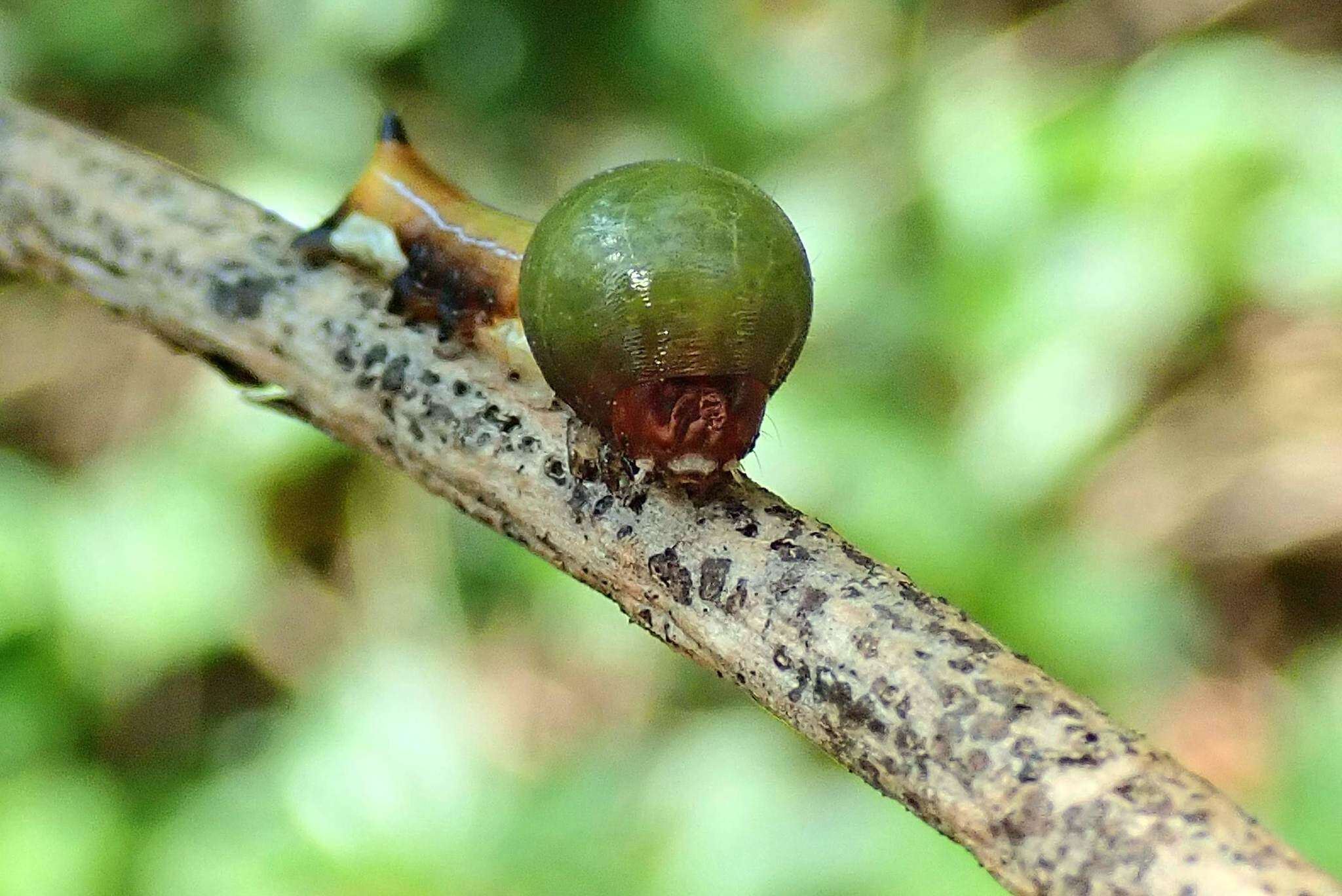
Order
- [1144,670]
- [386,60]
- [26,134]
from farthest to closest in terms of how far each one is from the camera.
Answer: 1. [386,60]
2. [1144,670]
3. [26,134]

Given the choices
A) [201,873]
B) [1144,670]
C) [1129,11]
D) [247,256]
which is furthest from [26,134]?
[1129,11]

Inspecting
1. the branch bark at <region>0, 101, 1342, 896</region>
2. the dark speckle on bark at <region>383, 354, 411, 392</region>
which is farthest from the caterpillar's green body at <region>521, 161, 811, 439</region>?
the dark speckle on bark at <region>383, 354, 411, 392</region>

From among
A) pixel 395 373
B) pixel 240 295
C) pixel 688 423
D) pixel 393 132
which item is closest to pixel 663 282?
pixel 688 423

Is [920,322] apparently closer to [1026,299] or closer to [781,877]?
[1026,299]

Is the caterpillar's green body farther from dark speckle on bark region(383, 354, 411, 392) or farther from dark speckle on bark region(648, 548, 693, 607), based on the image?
dark speckle on bark region(383, 354, 411, 392)

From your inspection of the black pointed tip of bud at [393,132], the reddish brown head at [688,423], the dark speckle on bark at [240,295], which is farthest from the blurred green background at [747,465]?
the reddish brown head at [688,423]

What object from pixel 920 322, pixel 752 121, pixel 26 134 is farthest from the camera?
pixel 752 121

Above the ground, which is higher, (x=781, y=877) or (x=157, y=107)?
(x=157, y=107)
